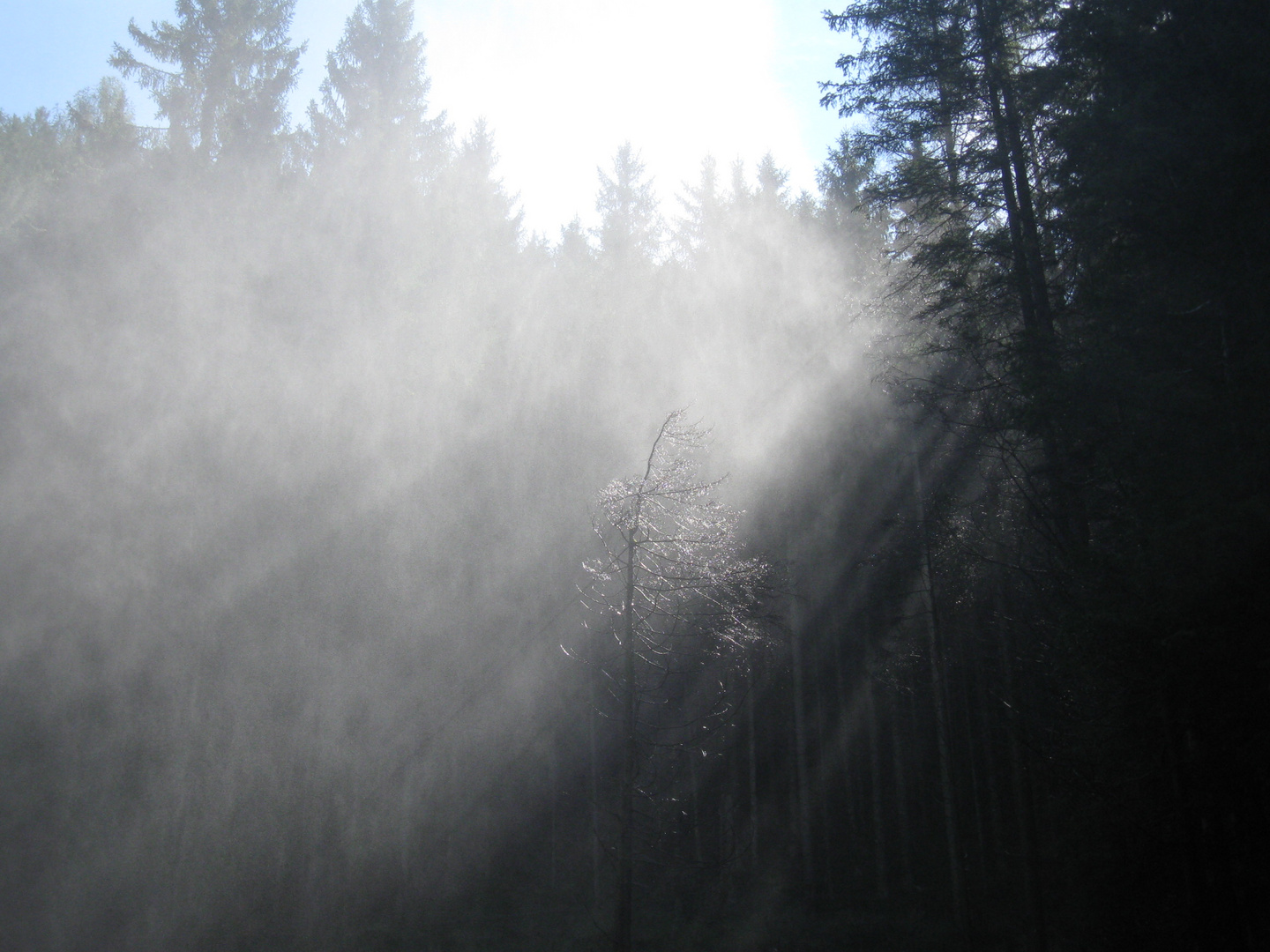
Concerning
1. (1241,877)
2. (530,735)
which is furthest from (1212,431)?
(530,735)

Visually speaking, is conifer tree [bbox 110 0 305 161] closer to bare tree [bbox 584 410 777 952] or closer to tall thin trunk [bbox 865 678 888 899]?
bare tree [bbox 584 410 777 952]

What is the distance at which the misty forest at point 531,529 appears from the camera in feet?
37.0

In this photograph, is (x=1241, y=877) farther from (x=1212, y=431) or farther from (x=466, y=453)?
(x=466, y=453)

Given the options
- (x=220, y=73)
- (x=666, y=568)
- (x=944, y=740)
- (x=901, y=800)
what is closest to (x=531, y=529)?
(x=666, y=568)

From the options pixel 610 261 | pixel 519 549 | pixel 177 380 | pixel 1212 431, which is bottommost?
pixel 1212 431

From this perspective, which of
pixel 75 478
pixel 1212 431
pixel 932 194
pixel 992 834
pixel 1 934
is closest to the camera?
pixel 1212 431

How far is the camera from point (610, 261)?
→ 24469mm

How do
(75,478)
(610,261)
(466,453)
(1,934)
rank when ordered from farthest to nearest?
(610,261)
(466,453)
(75,478)
(1,934)

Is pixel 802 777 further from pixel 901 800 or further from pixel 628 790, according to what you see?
pixel 628 790

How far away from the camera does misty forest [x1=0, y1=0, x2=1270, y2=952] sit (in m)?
11.3

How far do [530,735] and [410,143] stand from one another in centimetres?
1555

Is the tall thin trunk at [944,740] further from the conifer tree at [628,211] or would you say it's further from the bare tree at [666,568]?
the conifer tree at [628,211]

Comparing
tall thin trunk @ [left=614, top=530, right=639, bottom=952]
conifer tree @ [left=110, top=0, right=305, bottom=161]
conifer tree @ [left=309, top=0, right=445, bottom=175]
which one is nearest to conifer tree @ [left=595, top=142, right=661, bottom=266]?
conifer tree @ [left=309, top=0, right=445, bottom=175]

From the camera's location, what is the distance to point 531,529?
1789 centimetres
